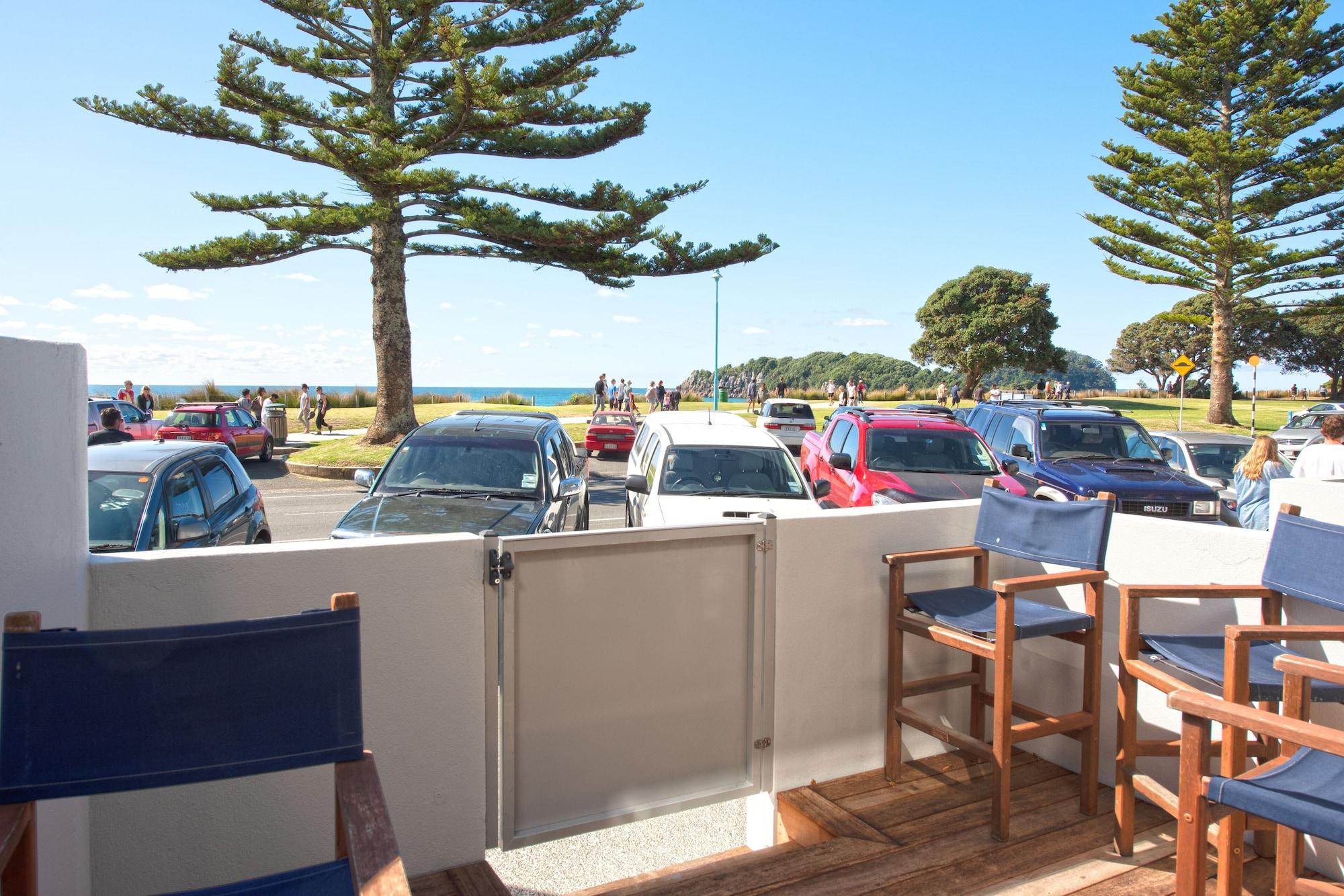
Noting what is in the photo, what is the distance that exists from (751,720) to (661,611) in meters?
0.66

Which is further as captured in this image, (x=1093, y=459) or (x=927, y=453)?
(x=1093, y=459)

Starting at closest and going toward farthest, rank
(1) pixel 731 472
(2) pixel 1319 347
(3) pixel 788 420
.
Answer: (1) pixel 731 472, (3) pixel 788 420, (2) pixel 1319 347

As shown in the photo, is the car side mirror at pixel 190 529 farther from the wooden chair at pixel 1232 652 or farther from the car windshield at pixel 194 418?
the car windshield at pixel 194 418

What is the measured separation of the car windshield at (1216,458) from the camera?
41.9 feet

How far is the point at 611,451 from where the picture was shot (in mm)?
24109

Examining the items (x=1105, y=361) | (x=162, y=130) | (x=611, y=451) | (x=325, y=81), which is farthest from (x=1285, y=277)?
(x=1105, y=361)

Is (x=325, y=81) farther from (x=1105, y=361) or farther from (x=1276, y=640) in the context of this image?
(x=1105, y=361)

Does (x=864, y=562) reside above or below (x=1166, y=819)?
above

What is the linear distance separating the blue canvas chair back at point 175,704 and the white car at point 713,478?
5692mm

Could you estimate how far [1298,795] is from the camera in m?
2.28

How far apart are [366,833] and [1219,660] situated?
2.95 meters

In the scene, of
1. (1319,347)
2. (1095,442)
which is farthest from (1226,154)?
(1319,347)

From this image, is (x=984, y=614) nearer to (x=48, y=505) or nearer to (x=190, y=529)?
(x=48, y=505)

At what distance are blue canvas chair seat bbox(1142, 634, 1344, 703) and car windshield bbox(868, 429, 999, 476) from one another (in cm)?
759
